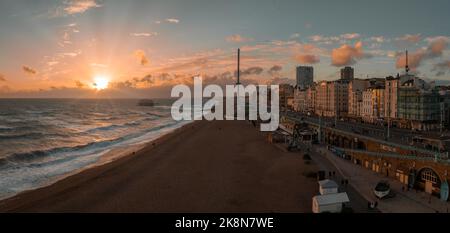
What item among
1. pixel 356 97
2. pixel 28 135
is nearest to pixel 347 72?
pixel 356 97

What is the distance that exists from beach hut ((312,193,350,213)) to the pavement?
2.81 meters

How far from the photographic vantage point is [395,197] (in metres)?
23.4

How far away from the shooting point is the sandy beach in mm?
22047

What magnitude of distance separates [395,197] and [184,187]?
14.7 m

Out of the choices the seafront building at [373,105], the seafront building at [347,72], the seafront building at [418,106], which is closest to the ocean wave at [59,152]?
the seafront building at [418,106]

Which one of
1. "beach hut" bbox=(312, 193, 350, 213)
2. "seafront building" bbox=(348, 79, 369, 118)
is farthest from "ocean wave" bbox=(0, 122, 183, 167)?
"seafront building" bbox=(348, 79, 369, 118)

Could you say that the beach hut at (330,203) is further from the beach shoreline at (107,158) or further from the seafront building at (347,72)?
the seafront building at (347,72)

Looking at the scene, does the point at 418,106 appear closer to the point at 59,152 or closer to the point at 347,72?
the point at 59,152

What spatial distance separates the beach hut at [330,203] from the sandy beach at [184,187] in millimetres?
1640
